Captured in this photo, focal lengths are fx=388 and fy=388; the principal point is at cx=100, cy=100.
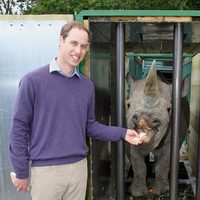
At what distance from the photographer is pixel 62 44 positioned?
8.36 ft

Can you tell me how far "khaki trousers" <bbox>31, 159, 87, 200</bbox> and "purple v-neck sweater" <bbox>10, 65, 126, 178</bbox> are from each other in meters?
0.05

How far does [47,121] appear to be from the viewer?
2533 millimetres

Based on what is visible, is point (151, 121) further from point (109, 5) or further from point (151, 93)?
point (109, 5)

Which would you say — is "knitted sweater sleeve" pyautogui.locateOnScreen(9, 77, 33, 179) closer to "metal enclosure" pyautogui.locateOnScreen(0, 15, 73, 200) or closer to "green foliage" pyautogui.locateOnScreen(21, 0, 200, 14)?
"metal enclosure" pyautogui.locateOnScreen(0, 15, 73, 200)

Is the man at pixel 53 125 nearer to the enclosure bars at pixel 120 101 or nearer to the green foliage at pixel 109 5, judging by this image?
the enclosure bars at pixel 120 101

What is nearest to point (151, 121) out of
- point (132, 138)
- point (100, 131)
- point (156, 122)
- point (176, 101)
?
point (156, 122)

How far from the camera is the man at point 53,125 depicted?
2461 millimetres

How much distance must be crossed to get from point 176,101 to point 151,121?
394 millimetres

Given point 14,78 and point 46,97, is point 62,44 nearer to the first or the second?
point 46,97

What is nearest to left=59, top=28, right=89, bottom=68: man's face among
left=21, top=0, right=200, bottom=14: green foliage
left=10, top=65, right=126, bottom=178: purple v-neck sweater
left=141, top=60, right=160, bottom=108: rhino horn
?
left=10, top=65, right=126, bottom=178: purple v-neck sweater

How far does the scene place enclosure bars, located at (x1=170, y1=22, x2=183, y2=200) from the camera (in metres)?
3.37

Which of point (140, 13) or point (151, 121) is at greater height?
point (140, 13)

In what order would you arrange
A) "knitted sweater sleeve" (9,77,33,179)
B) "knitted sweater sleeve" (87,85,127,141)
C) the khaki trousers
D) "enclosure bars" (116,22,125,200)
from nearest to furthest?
"knitted sweater sleeve" (9,77,33,179)
the khaki trousers
"knitted sweater sleeve" (87,85,127,141)
"enclosure bars" (116,22,125,200)

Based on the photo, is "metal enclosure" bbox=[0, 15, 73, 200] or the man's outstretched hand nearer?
the man's outstretched hand
